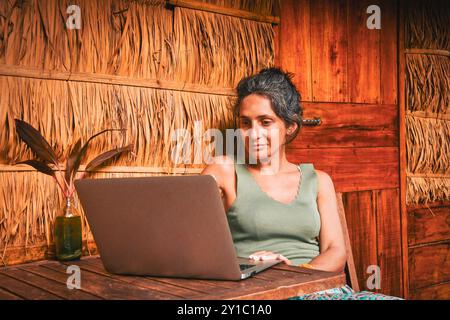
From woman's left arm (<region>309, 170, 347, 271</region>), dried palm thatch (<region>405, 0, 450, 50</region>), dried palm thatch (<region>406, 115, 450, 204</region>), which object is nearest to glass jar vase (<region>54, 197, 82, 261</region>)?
woman's left arm (<region>309, 170, 347, 271</region>)

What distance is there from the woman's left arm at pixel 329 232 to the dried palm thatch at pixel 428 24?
1.35 m

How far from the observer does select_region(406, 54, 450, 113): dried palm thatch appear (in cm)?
291

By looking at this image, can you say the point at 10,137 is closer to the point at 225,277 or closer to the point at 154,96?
the point at 154,96

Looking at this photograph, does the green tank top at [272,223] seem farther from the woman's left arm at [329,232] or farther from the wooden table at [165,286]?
the wooden table at [165,286]

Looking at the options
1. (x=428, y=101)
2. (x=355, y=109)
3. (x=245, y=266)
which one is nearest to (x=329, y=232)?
(x=245, y=266)

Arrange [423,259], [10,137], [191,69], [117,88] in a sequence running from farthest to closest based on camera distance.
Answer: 1. [423,259]
2. [191,69]
3. [117,88]
4. [10,137]

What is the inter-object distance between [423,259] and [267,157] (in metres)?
1.52

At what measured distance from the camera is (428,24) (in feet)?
9.70

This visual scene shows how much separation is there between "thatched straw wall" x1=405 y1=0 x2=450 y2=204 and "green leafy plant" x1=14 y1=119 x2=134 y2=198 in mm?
1829

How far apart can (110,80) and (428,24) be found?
2069 millimetres

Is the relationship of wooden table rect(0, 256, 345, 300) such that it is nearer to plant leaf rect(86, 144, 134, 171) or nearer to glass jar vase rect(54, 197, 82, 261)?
glass jar vase rect(54, 197, 82, 261)

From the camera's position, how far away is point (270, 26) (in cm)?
243

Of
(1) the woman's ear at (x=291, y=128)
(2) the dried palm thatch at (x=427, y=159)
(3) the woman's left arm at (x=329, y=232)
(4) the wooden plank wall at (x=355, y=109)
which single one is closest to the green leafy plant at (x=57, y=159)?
(1) the woman's ear at (x=291, y=128)
